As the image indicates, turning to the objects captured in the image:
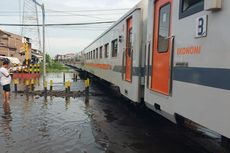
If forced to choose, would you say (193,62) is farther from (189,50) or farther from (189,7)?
(189,7)

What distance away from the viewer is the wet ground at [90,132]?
23.3 feet

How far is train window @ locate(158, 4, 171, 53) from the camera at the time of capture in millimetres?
6047

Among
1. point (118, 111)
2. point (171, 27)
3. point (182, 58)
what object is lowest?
point (118, 111)

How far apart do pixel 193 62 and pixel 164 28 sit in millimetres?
1861

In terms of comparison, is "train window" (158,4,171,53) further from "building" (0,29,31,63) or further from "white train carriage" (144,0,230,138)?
"building" (0,29,31,63)

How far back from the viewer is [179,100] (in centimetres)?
506

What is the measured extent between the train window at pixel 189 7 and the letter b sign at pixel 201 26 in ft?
0.46

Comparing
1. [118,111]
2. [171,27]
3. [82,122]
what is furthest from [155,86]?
[118,111]

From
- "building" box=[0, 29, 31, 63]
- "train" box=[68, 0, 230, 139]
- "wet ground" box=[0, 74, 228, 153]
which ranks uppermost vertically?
"building" box=[0, 29, 31, 63]

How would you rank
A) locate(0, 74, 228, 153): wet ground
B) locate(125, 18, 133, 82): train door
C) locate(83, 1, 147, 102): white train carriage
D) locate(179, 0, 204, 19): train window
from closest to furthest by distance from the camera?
1. locate(179, 0, 204, 19): train window
2. locate(0, 74, 228, 153): wet ground
3. locate(83, 1, 147, 102): white train carriage
4. locate(125, 18, 133, 82): train door

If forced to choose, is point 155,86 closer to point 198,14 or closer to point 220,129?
point 198,14

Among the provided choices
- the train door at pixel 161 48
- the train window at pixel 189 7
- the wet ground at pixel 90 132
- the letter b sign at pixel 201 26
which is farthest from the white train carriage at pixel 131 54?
the letter b sign at pixel 201 26

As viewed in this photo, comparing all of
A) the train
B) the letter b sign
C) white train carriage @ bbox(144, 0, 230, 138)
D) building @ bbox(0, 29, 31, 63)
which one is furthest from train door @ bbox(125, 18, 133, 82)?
building @ bbox(0, 29, 31, 63)

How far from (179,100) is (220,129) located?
1.34 metres
